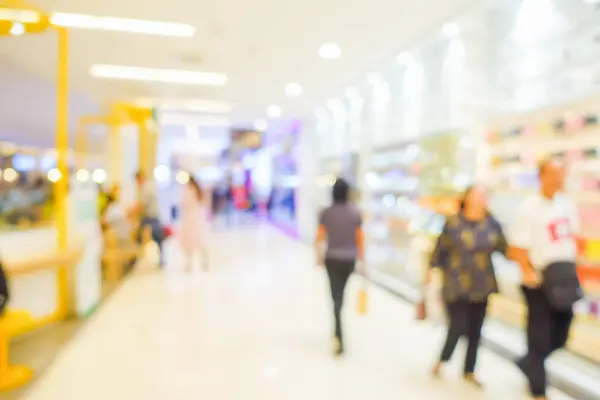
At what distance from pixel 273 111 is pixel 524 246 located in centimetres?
909

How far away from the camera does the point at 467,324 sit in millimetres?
3176

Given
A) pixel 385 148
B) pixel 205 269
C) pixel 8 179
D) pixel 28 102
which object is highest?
pixel 28 102

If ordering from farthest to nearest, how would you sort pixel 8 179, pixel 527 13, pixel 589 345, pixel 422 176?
pixel 8 179 → pixel 422 176 → pixel 527 13 → pixel 589 345

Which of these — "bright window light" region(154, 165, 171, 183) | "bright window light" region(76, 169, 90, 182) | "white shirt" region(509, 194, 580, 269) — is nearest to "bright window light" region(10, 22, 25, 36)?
"bright window light" region(76, 169, 90, 182)

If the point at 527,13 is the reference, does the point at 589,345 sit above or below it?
below

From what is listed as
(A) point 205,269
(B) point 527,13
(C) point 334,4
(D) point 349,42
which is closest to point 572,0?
(B) point 527,13

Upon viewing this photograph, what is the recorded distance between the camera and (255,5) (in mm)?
4539

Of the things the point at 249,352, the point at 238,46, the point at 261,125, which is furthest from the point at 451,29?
the point at 261,125

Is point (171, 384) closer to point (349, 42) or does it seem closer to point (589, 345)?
point (589, 345)

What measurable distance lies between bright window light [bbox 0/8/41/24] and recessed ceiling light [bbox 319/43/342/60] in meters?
3.28

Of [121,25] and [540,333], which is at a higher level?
[121,25]

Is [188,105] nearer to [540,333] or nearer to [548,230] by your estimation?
[548,230]

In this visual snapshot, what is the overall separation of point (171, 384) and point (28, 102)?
931 cm

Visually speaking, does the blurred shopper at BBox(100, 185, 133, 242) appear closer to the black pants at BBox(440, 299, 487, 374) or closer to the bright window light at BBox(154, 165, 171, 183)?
the bright window light at BBox(154, 165, 171, 183)
